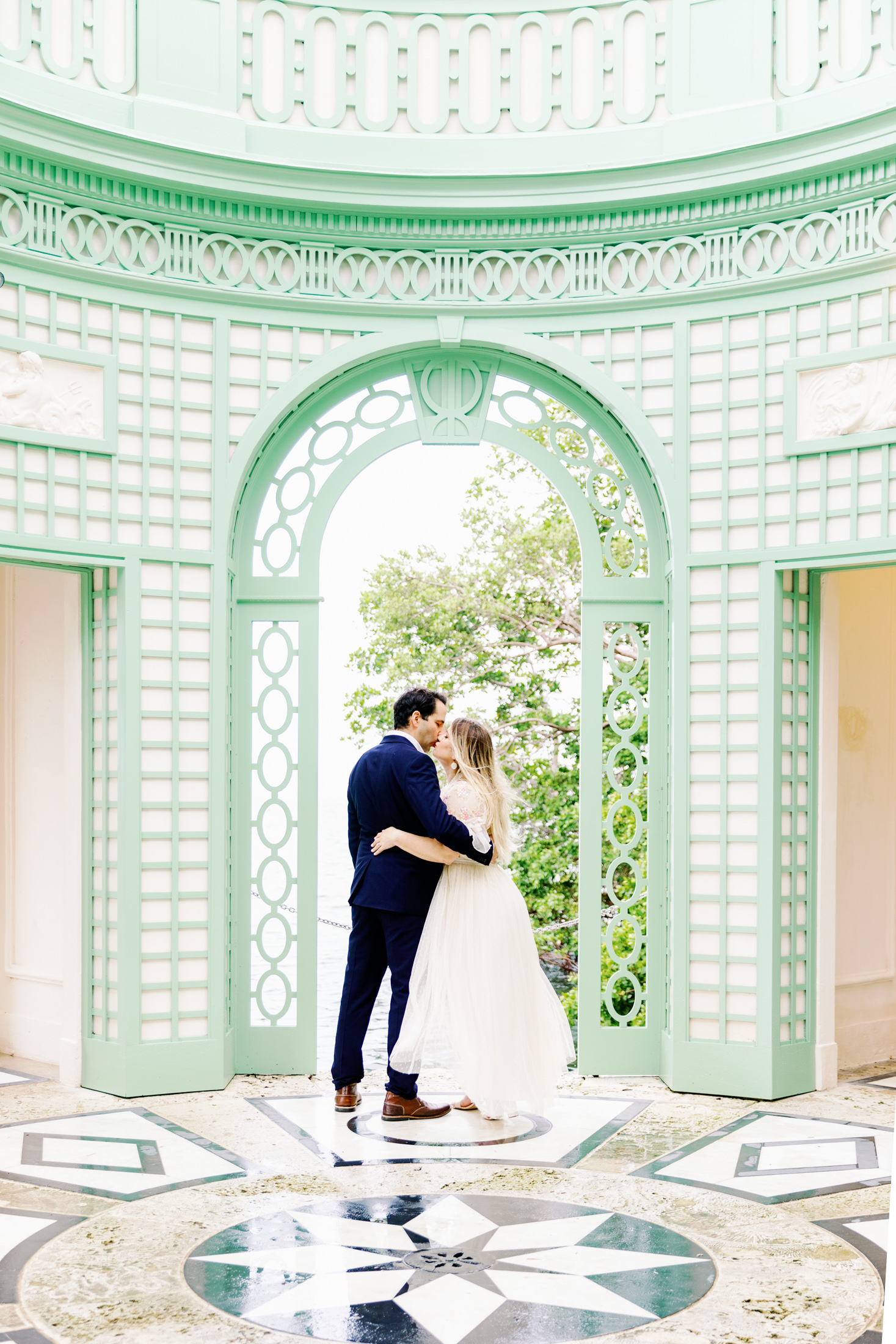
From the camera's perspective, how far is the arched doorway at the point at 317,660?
5.14 metres

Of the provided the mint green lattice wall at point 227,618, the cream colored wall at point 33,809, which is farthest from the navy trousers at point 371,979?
the cream colored wall at point 33,809

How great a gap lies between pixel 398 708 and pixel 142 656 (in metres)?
1.07

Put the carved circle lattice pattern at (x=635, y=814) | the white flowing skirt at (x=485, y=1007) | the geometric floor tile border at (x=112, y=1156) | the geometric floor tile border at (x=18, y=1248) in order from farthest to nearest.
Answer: the carved circle lattice pattern at (x=635, y=814), the white flowing skirt at (x=485, y=1007), the geometric floor tile border at (x=112, y=1156), the geometric floor tile border at (x=18, y=1248)

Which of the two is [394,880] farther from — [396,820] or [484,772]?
[484,772]

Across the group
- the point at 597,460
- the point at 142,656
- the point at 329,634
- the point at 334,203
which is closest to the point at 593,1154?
the point at 142,656

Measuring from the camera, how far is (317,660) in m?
A: 5.25

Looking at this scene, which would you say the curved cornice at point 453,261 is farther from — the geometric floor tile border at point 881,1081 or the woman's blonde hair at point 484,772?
the geometric floor tile border at point 881,1081

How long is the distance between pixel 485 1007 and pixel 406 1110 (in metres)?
0.51

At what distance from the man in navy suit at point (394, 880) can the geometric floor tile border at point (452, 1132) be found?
10 cm

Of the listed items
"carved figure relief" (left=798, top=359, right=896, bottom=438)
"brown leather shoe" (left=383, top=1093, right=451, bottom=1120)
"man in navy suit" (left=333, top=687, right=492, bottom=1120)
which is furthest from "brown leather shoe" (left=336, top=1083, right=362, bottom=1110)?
"carved figure relief" (left=798, top=359, right=896, bottom=438)

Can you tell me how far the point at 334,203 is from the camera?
503cm

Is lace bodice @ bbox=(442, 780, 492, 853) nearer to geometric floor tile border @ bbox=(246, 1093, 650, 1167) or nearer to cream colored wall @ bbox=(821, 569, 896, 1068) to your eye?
geometric floor tile border @ bbox=(246, 1093, 650, 1167)

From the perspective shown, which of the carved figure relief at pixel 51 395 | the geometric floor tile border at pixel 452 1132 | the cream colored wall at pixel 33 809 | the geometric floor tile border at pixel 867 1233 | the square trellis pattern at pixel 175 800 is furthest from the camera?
the cream colored wall at pixel 33 809

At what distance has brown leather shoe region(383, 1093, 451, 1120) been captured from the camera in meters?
4.48
